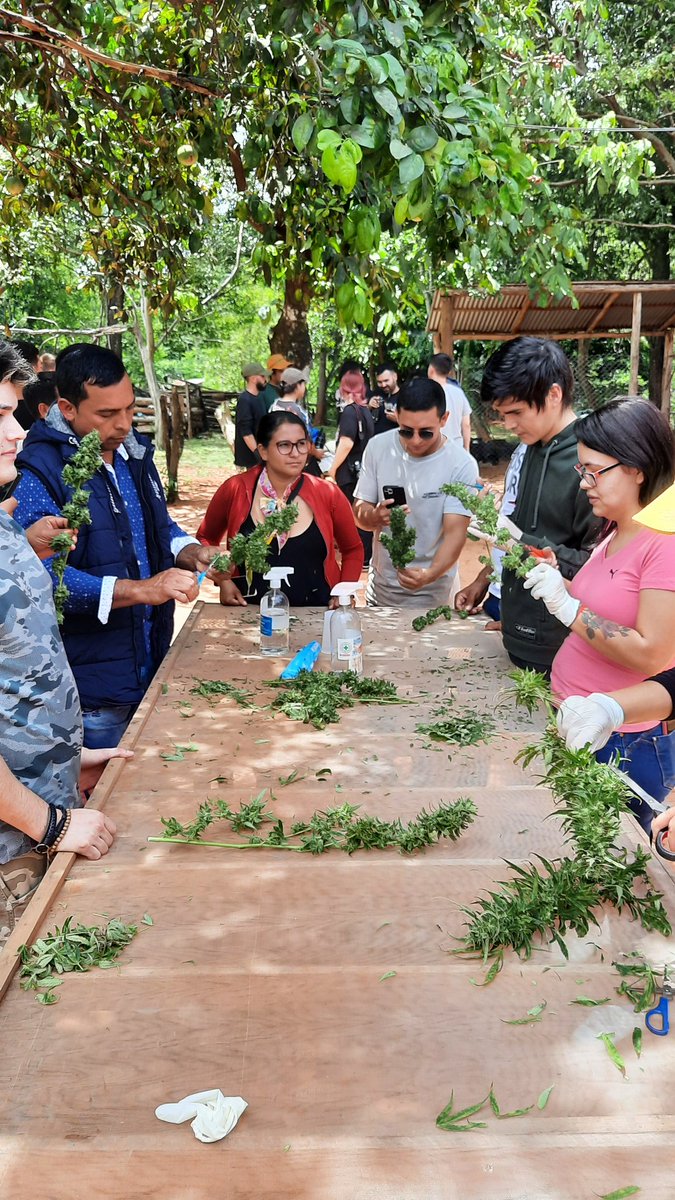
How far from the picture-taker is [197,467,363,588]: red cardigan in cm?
481

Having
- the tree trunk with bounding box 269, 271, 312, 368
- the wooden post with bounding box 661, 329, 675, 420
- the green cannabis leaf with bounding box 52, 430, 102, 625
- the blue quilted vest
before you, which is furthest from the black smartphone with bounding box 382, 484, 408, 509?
the wooden post with bounding box 661, 329, 675, 420

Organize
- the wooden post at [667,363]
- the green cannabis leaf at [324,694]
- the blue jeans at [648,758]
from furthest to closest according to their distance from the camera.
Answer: the wooden post at [667,363] → the green cannabis leaf at [324,694] → the blue jeans at [648,758]

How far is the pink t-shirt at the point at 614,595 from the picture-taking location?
8.80 ft

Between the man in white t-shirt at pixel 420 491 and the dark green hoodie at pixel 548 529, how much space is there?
127cm

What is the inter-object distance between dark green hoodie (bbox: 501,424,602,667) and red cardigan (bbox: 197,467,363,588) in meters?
1.33

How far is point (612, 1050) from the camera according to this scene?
63.9 inches

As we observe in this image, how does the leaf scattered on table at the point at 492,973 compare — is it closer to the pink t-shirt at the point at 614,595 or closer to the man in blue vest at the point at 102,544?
the pink t-shirt at the point at 614,595

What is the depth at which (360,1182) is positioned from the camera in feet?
4.40

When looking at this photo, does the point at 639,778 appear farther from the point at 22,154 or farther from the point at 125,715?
the point at 22,154

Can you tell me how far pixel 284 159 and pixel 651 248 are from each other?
1585cm

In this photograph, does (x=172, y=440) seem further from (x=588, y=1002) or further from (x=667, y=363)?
(x=588, y=1002)

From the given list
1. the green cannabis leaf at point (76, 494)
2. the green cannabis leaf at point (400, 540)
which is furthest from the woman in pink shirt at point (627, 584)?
the green cannabis leaf at point (400, 540)

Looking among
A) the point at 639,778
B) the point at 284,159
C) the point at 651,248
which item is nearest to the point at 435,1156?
the point at 639,778

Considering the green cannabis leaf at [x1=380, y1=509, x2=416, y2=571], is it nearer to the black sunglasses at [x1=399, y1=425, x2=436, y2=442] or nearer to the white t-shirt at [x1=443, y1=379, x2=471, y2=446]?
the black sunglasses at [x1=399, y1=425, x2=436, y2=442]
